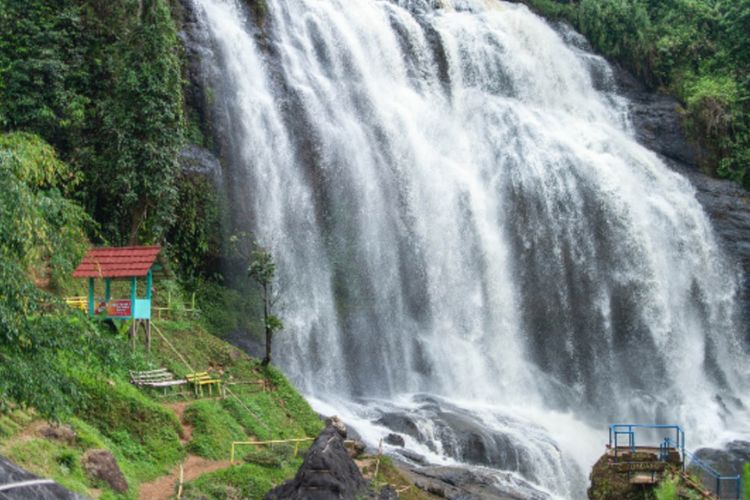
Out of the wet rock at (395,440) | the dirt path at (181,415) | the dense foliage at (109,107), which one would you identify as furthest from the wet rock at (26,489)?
the dense foliage at (109,107)

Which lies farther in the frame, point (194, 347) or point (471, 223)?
point (471, 223)

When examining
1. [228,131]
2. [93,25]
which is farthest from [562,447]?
[93,25]

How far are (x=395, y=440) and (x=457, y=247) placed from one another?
993 centimetres

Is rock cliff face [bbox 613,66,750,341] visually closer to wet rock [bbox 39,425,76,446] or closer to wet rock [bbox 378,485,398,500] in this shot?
wet rock [bbox 378,485,398,500]

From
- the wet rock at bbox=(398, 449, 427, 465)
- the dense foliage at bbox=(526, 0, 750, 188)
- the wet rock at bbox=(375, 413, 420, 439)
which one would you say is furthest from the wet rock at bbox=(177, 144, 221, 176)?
the dense foliage at bbox=(526, 0, 750, 188)

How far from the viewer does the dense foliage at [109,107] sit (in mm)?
23469

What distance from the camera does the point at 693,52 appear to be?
4122 centimetres

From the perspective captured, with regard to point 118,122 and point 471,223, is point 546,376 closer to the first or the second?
point 471,223

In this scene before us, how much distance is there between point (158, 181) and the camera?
2348 cm

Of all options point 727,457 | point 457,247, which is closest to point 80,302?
point 457,247

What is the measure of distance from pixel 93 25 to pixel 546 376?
17943 millimetres

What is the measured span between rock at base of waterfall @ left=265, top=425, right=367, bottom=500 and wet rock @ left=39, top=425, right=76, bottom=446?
3192 millimetres

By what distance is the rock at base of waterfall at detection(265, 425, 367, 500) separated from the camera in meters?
13.6

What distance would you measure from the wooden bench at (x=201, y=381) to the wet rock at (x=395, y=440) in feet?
14.5
